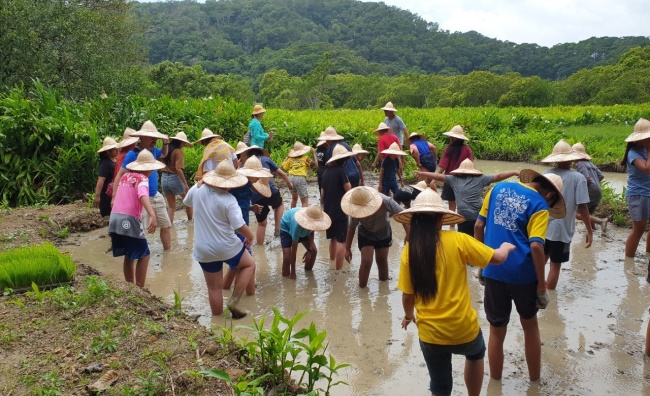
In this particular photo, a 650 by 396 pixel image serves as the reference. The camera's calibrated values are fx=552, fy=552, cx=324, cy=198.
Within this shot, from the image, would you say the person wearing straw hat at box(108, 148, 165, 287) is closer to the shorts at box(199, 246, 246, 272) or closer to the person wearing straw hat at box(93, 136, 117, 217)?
the shorts at box(199, 246, 246, 272)

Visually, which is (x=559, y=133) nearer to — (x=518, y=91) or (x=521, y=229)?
(x=521, y=229)

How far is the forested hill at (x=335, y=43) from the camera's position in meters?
74.8

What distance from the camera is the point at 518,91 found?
36625mm

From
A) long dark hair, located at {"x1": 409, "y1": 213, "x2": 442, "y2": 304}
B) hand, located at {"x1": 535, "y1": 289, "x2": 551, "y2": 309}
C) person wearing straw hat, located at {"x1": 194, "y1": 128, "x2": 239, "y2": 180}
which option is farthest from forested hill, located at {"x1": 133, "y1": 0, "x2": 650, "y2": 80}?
long dark hair, located at {"x1": 409, "y1": 213, "x2": 442, "y2": 304}

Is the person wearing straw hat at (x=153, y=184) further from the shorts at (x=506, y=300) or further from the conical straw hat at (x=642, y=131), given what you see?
the conical straw hat at (x=642, y=131)

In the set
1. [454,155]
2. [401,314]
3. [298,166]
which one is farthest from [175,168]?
[401,314]

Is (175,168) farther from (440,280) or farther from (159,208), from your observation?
(440,280)

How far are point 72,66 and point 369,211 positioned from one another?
41.8 ft

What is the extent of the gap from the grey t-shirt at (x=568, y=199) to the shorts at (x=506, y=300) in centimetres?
184

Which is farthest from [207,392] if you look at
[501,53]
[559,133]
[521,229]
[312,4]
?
[312,4]

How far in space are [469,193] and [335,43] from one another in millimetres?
96306

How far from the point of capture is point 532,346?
14.1 feet

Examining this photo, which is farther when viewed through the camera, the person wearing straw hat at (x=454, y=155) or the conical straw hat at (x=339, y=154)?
the person wearing straw hat at (x=454, y=155)

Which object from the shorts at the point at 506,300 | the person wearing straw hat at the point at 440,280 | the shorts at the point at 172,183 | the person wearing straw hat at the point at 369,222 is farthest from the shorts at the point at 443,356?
the shorts at the point at 172,183
